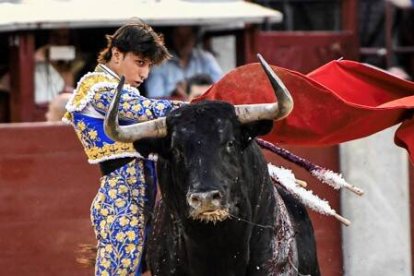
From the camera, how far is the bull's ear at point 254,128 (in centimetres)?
583

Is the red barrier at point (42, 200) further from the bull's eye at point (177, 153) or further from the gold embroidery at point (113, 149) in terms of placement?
the bull's eye at point (177, 153)

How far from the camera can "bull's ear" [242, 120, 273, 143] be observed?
5828mm

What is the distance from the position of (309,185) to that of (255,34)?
4.78 meters

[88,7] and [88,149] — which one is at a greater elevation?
[88,149]

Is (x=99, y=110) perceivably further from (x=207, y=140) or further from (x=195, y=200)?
(x=195, y=200)

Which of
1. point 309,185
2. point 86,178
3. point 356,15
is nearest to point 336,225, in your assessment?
point 309,185

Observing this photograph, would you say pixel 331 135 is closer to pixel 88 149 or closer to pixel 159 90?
pixel 88 149

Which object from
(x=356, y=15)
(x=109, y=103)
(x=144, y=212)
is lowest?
(x=356, y=15)

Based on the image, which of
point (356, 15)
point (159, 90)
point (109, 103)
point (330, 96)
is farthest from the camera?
point (356, 15)

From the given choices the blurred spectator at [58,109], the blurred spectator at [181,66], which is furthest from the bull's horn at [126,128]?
the blurred spectator at [181,66]

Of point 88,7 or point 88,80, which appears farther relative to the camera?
point 88,7

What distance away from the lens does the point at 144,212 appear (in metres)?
6.29

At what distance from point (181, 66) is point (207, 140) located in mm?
6505

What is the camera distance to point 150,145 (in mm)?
5820
